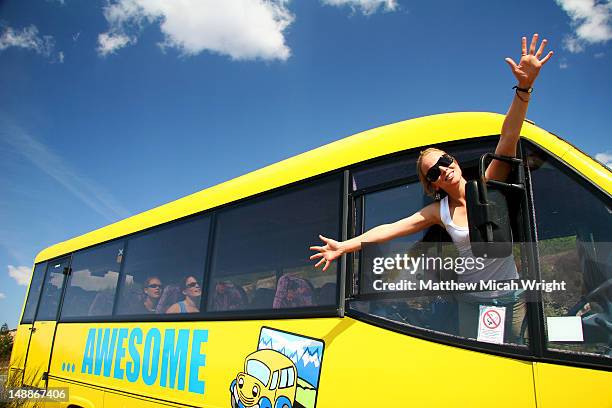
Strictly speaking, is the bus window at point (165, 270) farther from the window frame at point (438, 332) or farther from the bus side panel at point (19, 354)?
Result: the bus side panel at point (19, 354)

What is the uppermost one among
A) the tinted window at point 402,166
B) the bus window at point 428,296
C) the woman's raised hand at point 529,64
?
the woman's raised hand at point 529,64

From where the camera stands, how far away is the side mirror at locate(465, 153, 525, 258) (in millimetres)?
2516

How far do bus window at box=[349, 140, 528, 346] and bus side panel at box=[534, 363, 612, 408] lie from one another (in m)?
0.21

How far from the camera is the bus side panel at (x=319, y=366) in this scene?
2676mm

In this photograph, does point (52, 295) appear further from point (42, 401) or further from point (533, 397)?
point (533, 397)

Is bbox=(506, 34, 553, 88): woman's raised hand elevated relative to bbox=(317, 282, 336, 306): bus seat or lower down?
elevated

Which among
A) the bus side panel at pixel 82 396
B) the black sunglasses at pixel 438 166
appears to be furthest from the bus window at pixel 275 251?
the bus side panel at pixel 82 396

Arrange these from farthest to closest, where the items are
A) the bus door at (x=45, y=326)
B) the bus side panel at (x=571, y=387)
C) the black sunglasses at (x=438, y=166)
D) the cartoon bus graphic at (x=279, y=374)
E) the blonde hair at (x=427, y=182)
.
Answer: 1. the bus door at (x=45, y=326)
2. the cartoon bus graphic at (x=279, y=374)
3. the blonde hair at (x=427, y=182)
4. the black sunglasses at (x=438, y=166)
5. the bus side panel at (x=571, y=387)

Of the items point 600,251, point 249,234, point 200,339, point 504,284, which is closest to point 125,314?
point 200,339

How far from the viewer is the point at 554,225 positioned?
2.78 meters

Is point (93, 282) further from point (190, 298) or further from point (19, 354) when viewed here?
point (19, 354)

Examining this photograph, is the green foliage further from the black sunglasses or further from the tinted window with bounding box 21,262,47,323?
the black sunglasses

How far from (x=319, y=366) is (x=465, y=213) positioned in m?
1.48

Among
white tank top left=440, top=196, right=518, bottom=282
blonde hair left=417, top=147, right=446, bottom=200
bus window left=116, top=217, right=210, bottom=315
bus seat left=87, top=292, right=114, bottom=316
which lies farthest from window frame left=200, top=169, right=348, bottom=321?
bus seat left=87, top=292, right=114, bottom=316
